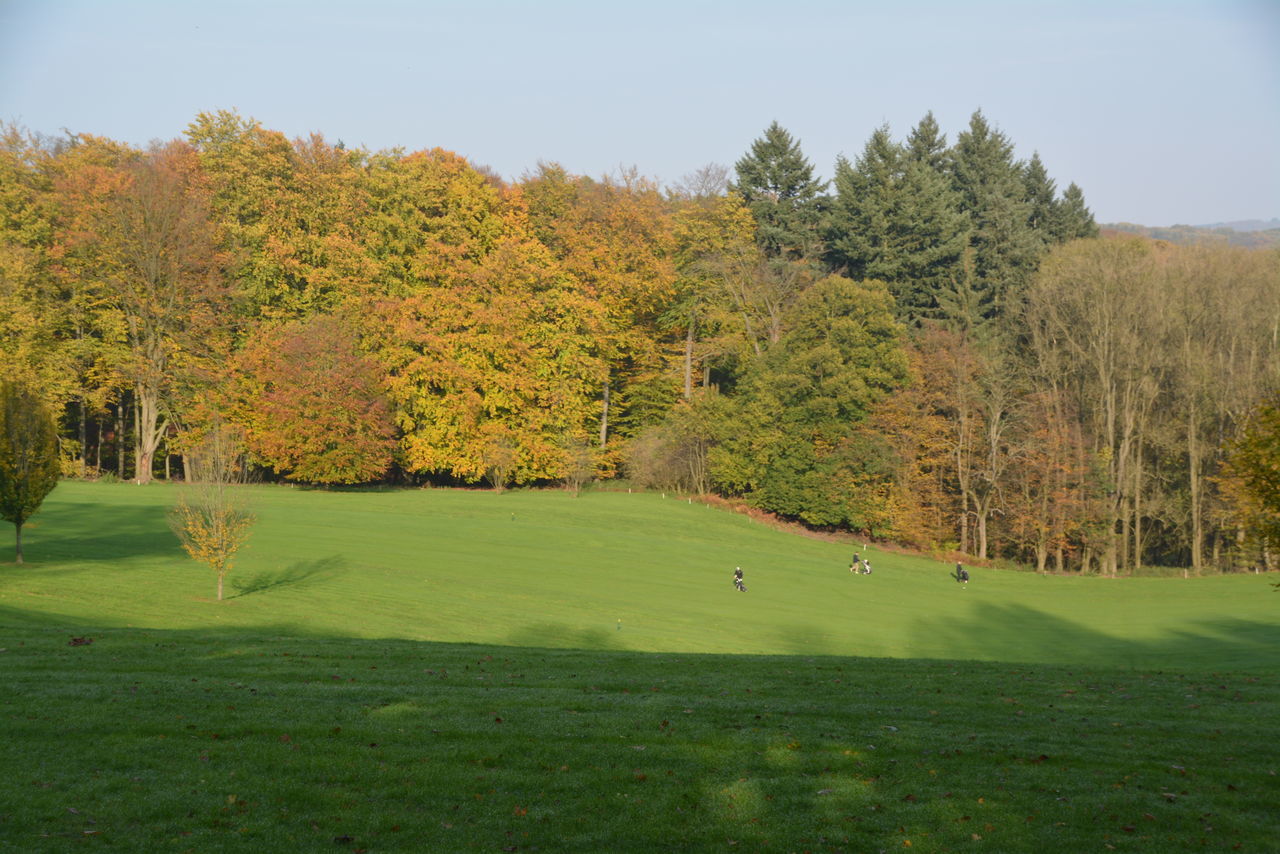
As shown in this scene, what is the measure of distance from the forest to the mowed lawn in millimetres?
7121

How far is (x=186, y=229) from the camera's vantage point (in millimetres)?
56781

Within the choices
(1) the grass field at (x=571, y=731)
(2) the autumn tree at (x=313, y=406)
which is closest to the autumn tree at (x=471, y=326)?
(2) the autumn tree at (x=313, y=406)

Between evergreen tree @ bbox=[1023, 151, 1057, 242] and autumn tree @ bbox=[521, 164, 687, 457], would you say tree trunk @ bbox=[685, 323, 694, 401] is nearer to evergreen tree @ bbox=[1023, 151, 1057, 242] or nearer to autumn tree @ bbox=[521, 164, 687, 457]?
autumn tree @ bbox=[521, 164, 687, 457]

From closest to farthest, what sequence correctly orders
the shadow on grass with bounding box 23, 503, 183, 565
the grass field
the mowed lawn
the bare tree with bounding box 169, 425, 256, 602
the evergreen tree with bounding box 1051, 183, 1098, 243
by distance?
the grass field → the mowed lawn → the bare tree with bounding box 169, 425, 256, 602 → the shadow on grass with bounding box 23, 503, 183, 565 → the evergreen tree with bounding box 1051, 183, 1098, 243

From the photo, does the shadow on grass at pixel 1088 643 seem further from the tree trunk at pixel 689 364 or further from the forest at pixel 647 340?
the tree trunk at pixel 689 364

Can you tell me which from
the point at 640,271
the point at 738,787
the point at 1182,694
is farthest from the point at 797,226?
the point at 738,787

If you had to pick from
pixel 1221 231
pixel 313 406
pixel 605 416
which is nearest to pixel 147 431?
pixel 313 406

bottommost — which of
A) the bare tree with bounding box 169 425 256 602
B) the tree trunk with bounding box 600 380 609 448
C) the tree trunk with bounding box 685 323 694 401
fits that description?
the bare tree with bounding box 169 425 256 602

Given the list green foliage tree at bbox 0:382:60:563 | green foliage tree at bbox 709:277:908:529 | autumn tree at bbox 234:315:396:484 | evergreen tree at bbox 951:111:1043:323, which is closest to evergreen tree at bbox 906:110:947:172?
evergreen tree at bbox 951:111:1043:323

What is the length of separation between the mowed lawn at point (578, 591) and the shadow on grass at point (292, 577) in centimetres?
9

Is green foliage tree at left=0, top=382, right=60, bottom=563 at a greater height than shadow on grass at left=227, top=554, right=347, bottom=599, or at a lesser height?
greater

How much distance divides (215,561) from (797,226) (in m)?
54.4

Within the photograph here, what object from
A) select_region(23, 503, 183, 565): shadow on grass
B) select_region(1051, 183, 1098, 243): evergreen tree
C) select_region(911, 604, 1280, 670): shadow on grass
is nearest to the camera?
select_region(911, 604, 1280, 670): shadow on grass

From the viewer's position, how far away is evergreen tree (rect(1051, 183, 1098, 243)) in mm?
72875
